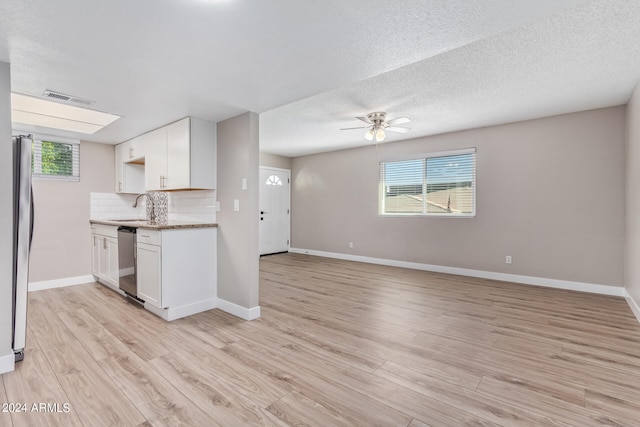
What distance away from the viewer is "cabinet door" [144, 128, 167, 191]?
3.78 meters

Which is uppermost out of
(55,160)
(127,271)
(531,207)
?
(55,160)

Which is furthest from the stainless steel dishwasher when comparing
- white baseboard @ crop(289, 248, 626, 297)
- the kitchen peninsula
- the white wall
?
white baseboard @ crop(289, 248, 626, 297)

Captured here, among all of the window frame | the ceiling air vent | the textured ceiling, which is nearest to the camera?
the textured ceiling

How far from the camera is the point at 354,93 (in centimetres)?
341

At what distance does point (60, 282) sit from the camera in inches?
172

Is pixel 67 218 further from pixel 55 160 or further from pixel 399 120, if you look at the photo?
pixel 399 120

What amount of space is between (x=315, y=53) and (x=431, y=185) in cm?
401

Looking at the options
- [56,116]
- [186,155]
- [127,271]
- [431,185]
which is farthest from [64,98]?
[431,185]

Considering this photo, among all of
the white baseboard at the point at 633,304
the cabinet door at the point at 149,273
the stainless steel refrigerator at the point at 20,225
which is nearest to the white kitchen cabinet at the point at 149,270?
the cabinet door at the point at 149,273

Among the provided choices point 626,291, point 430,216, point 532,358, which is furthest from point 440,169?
point 532,358

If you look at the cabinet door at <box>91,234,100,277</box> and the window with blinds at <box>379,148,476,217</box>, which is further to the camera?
the window with blinds at <box>379,148,476,217</box>

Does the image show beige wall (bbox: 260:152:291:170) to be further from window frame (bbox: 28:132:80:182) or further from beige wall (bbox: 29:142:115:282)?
window frame (bbox: 28:132:80:182)

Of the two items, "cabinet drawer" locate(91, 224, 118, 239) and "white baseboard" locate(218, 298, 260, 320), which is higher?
"cabinet drawer" locate(91, 224, 118, 239)

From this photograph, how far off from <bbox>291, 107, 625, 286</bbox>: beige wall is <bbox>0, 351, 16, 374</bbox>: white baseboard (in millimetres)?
5199
